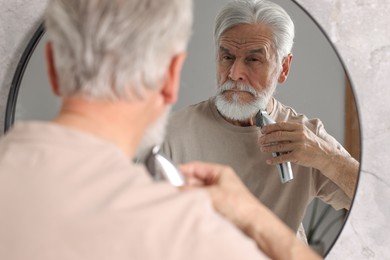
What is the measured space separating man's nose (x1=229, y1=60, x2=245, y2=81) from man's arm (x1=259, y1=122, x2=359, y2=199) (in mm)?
103

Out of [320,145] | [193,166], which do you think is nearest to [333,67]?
[320,145]

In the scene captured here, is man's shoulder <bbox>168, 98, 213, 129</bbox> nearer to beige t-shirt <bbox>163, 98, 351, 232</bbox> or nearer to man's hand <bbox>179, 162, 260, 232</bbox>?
beige t-shirt <bbox>163, 98, 351, 232</bbox>

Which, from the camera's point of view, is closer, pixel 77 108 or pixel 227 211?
pixel 77 108

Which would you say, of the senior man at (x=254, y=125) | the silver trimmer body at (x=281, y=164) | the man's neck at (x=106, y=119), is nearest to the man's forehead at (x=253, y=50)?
the senior man at (x=254, y=125)

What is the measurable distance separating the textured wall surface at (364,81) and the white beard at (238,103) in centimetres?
20

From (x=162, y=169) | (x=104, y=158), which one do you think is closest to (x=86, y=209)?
(x=104, y=158)

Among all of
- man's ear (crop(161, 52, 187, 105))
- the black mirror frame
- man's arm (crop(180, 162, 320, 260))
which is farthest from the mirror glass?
man's ear (crop(161, 52, 187, 105))

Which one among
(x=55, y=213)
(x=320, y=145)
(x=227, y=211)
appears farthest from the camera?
(x=320, y=145)

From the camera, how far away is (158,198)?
703 mm

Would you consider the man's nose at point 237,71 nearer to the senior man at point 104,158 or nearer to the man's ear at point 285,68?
the man's ear at point 285,68

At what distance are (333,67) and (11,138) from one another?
786 millimetres

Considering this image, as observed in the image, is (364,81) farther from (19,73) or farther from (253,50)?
(19,73)

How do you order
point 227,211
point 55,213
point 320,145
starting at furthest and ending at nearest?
point 320,145 → point 227,211 → point 55,213

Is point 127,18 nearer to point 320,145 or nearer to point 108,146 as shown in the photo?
point 108,146
